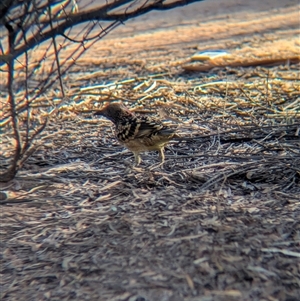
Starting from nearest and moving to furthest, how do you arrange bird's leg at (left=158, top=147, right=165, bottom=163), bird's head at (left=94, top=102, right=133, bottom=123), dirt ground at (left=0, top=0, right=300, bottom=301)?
dirt ground at (left=0, top=0, right=300, bottom=301), bird's leg at (left=158, top=147, right=165, bottom=163), bird's head at (left=94, top=102, right=133, bottom=123)

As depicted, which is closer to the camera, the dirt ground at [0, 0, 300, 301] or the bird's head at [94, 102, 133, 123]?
the dirt ground at [0, 0, 300, 301]

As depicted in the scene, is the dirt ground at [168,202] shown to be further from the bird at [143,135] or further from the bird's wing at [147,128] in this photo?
the bird's wing at [147,128]

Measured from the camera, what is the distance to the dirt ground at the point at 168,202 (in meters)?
4.09

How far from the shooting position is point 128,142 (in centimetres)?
615

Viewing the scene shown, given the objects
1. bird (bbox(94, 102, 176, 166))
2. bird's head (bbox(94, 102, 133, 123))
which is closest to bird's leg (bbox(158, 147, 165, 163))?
bird (bbox(94, 102, 176, 166))

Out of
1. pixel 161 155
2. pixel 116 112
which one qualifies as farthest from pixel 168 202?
pixel 116 112

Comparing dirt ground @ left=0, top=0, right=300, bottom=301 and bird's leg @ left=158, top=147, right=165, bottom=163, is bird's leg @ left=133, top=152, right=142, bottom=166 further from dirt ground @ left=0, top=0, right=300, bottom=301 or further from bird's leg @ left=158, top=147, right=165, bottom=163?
bird's leg @ left=158, top=147, right=165, bottom=163

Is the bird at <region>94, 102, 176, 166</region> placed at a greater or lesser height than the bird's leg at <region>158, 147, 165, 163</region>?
greater

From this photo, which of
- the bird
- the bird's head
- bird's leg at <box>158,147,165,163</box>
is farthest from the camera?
the bird's head

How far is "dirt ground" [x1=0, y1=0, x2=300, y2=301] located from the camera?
4.09m

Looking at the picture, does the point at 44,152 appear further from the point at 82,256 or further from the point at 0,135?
the point at 82,256

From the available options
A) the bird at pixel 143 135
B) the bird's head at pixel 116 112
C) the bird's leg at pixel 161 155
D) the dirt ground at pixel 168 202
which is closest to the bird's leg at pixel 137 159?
the bird at pixel 143 135

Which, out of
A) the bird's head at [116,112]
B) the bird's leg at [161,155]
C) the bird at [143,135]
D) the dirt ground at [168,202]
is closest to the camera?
the dirt ground at [168,202]

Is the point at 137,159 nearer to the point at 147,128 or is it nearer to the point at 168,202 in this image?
the point at 147,128
